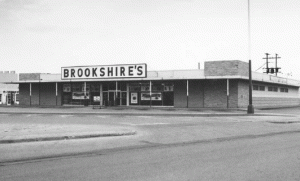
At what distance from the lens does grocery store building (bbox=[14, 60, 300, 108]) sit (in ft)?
107

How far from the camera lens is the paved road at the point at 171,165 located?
5.99 meters

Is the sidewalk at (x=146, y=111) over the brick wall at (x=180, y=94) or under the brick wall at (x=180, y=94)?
under

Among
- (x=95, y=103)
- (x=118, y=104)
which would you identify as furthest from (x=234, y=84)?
(x=95, y=103)

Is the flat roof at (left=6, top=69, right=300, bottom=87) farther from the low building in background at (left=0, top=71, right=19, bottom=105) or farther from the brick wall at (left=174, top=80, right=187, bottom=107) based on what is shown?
the low building in background at (left=0, top=71, right=19, bottom=105)

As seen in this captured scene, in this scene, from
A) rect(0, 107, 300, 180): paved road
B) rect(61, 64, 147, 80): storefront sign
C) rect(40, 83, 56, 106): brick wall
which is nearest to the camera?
rect(0, 107, 300, 180): paved road

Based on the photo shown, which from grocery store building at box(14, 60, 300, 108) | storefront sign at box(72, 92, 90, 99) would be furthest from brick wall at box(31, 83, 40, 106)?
storefront sign at box(72, 92, 90, 99)

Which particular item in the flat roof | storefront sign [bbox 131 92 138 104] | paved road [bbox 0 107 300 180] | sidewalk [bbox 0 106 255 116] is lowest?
paved road [bbox 0 107 300 180]


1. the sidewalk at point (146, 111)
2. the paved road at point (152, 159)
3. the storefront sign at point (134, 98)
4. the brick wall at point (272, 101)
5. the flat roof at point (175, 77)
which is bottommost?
the paved road at point (152, 159)

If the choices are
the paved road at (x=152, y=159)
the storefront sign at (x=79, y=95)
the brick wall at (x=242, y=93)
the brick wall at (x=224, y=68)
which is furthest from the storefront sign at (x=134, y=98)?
the paved road at (x=152, y=159)

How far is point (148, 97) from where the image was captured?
118ft

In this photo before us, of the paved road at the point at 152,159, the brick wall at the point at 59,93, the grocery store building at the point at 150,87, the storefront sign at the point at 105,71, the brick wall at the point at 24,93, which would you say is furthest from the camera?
the brick wall at the point at 24,93

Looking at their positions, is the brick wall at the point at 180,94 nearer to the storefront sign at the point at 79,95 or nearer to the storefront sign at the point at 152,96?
the storefront sign at the point at 152,96

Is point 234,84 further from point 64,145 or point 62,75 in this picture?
point 64,145

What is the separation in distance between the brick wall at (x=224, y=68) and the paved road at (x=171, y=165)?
22.6m
